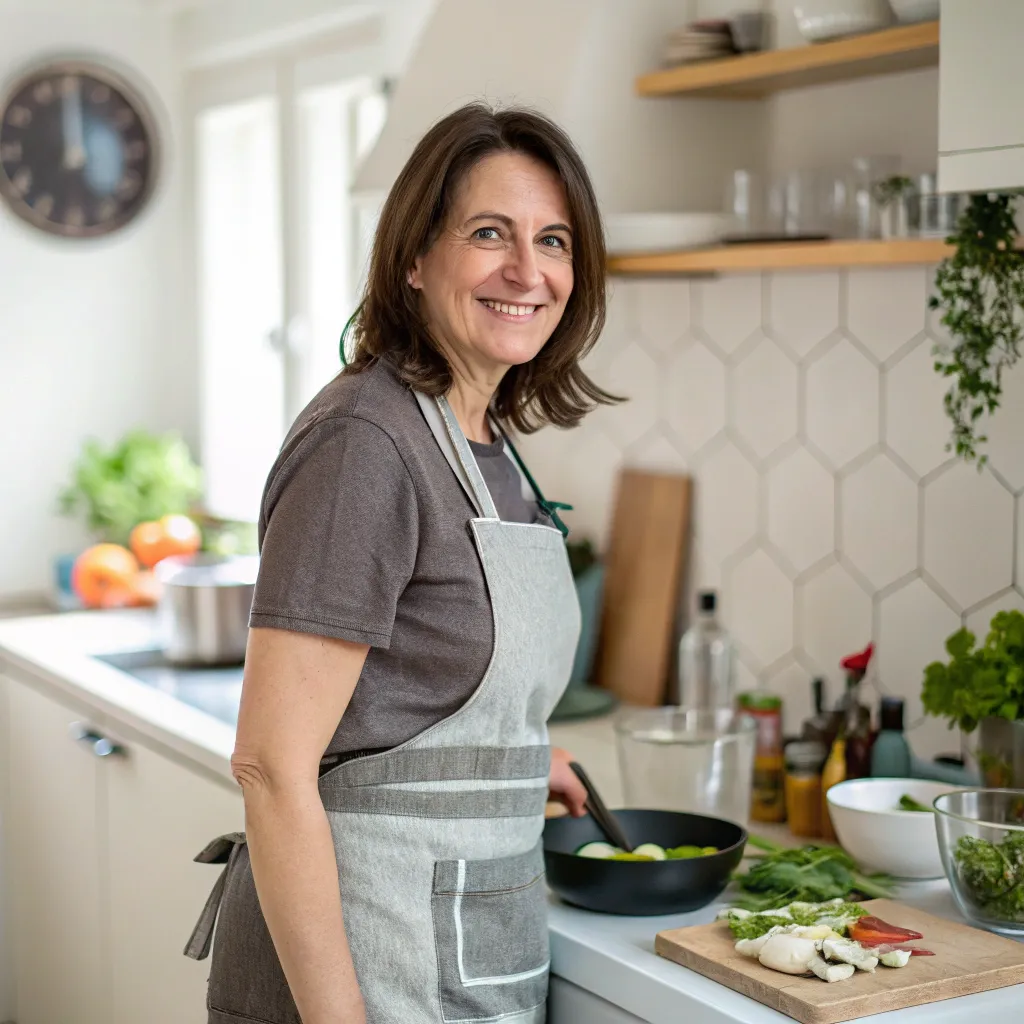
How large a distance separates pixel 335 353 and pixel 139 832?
143cm

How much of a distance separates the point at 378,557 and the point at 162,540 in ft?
8.06

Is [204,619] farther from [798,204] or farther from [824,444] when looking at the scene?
[798,204]

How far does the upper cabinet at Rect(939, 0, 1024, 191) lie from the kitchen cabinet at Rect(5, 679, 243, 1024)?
1.28m

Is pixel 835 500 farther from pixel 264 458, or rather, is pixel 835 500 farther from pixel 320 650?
pixel 264 458

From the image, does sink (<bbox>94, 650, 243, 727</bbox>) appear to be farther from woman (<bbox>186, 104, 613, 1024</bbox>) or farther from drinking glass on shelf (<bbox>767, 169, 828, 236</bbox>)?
drinking glass on shelf (<bbox>767, 169, 828, 236</bbox>)

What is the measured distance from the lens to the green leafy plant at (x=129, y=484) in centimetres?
379

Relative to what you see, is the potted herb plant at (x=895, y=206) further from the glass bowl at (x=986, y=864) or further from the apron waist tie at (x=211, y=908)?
the apron waist tie at (x=211, y=908)

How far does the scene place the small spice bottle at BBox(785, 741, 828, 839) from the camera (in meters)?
1.85

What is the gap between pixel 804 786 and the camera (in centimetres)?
185

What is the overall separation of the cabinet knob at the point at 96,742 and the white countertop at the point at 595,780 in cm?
3

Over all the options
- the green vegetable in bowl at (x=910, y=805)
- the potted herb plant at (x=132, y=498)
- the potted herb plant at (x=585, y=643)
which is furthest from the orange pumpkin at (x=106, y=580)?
the green vegetable in bowl at (x=910, y=805)

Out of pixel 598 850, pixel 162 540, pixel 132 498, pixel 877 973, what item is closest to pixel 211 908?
pixel 598 850

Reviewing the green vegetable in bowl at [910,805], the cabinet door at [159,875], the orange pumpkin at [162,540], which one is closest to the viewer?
the green vegetable in bowl at [910,805]

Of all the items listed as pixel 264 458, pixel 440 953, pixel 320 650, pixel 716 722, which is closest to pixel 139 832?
pixel 716 722
